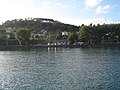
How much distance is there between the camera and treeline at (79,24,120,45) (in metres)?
114

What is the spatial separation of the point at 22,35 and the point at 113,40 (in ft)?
124

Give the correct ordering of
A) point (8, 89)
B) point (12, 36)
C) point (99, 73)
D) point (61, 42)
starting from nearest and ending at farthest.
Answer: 1. point (8, 89)
2. point (99, 73)
3. point (61, 42)
4. point (12, 36)

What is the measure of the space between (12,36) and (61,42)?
80.9 feet

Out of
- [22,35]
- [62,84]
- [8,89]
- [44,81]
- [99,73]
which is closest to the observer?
[8,89]

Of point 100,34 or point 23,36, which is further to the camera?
point 100,34

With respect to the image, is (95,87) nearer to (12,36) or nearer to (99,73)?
(99,73)

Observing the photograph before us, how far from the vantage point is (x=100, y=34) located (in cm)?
11488

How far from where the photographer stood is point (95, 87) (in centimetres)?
2608

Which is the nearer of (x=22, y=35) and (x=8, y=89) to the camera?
(x=8, y=89)

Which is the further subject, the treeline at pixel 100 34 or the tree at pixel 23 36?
the treeline at pixel 100 34

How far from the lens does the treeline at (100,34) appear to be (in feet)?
376

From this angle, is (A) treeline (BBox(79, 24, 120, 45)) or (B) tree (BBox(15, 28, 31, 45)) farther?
(A) treeline (BBox(79, 24, 120, 45))

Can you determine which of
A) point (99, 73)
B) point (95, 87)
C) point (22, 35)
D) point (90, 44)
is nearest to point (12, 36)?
point (22, 35)

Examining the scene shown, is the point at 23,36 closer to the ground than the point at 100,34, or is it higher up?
closer to the ground
